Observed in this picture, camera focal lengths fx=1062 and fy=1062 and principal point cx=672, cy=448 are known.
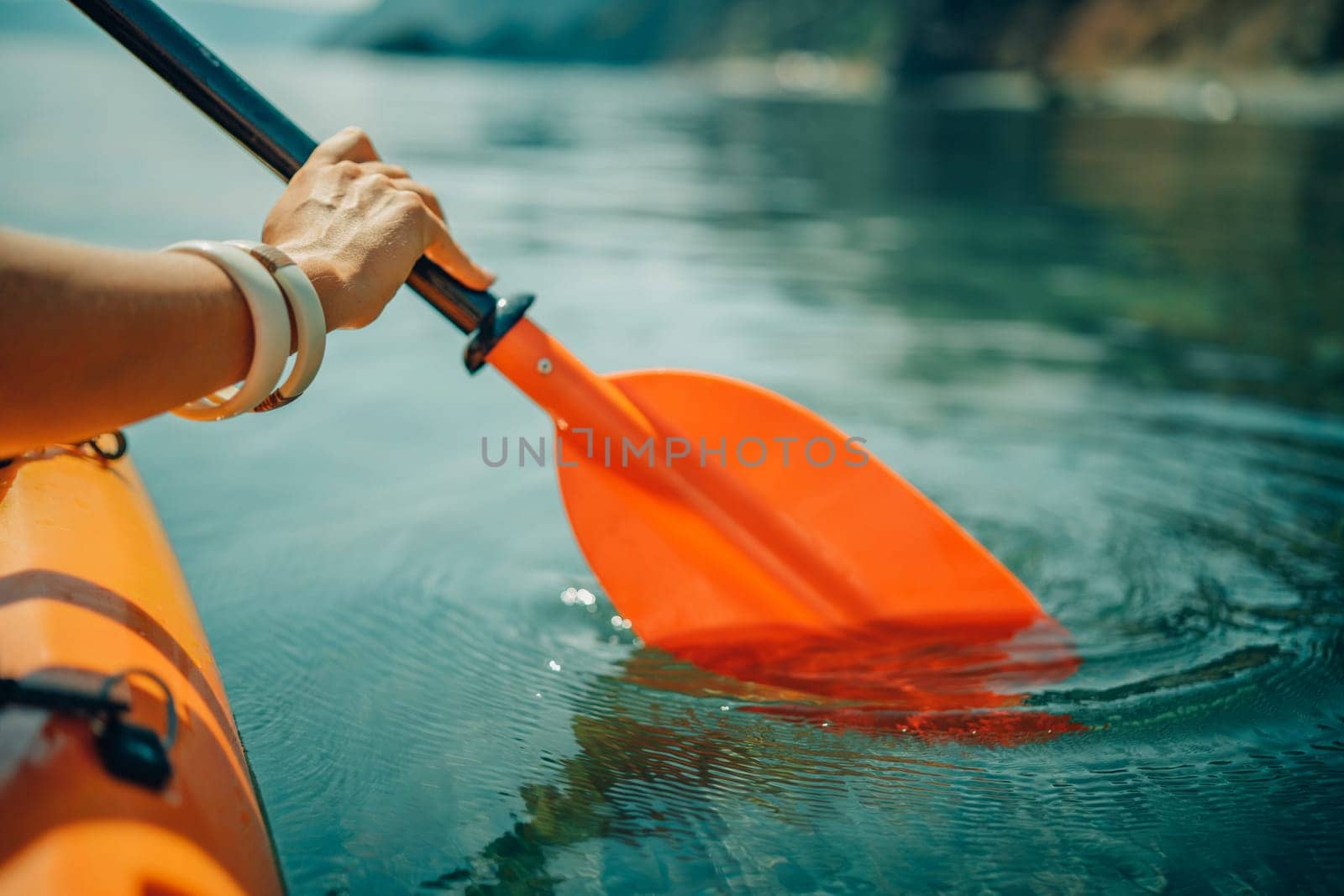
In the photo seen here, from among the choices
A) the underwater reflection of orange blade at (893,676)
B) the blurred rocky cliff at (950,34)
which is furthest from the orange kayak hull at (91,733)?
the blurred rocky cliff at (950,34)

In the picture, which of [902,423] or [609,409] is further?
[902,423]

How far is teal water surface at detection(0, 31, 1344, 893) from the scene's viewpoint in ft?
5.44

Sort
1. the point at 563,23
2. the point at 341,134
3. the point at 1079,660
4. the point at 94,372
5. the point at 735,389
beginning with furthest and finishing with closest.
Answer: the point at 563,23 < the point at 735,389 < the point at 1079,660 < the point at 341,134 < the point at 94,372

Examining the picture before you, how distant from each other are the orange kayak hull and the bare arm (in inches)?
11.5

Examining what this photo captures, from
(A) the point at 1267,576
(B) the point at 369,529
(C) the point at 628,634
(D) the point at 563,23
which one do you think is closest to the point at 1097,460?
(A) the point at 1267,576

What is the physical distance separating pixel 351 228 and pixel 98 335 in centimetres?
55

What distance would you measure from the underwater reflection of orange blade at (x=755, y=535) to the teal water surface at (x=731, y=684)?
0.60ft

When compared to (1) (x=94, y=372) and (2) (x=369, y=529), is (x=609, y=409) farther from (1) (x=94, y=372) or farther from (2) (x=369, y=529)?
(1) (x=94, y=372)

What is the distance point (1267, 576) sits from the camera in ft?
8.71

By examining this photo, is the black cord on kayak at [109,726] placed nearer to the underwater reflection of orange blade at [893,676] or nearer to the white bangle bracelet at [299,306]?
the white bangle bracelet at [299,306]

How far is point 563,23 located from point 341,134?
15093 centimetres

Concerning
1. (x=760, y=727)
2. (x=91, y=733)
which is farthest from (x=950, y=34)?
(x=91, y=733)

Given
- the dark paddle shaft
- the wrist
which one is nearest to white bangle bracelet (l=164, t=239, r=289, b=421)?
the wrist

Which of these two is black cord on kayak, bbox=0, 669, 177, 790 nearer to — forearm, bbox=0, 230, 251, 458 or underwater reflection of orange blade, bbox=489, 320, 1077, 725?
forearm, bbox=0, 230, 251, 458
